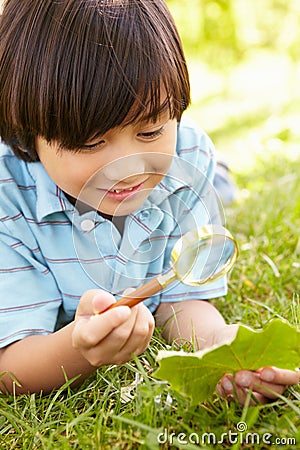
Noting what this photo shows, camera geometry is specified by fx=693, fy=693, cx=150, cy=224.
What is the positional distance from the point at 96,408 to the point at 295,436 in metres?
0.30

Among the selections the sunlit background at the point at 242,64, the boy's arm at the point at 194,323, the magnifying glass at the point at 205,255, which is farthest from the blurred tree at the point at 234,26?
the magnifying glass at the point at 205,255

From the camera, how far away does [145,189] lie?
A: 3.74ft

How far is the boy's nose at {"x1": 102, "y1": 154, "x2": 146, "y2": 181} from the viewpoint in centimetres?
104

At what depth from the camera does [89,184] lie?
3.58 feet

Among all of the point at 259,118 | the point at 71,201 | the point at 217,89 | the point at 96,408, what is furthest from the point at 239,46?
the point at 96,408

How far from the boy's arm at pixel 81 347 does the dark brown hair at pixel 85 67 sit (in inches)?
10.8

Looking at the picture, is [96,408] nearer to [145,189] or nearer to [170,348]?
[170,348]

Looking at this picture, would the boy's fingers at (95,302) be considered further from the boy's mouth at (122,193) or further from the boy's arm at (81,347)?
the boy's mouth at (122,193)

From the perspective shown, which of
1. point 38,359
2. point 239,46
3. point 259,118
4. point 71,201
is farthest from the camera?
point 239,46

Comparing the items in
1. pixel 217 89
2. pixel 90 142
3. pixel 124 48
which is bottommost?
pixel 217 89

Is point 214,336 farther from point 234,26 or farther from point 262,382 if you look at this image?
point 234,26

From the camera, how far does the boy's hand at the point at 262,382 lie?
934 millimetres

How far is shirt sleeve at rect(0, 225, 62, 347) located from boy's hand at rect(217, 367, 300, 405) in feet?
1.33

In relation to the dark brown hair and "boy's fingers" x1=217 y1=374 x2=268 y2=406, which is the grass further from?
the dark brown hair
